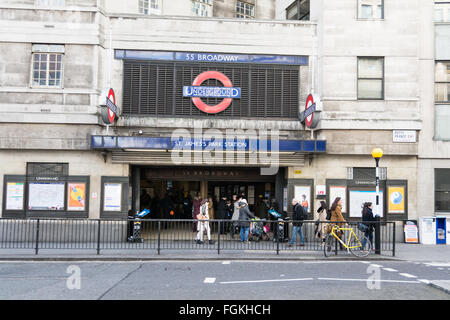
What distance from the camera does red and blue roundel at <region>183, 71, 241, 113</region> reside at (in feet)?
55.8

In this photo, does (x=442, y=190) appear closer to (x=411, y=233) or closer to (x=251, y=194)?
(x=411, y=233)

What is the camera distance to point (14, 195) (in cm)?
1612

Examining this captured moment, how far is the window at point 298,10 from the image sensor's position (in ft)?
61.5

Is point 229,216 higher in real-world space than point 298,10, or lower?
lower

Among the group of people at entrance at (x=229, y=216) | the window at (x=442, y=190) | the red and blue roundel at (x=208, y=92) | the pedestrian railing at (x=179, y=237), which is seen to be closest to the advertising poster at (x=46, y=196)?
the pedestrian railing at (x=179, y=237)

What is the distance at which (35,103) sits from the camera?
16.2 m

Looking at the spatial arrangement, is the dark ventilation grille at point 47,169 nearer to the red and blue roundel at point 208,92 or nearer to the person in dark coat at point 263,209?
the red and blue roundel at point 208,92

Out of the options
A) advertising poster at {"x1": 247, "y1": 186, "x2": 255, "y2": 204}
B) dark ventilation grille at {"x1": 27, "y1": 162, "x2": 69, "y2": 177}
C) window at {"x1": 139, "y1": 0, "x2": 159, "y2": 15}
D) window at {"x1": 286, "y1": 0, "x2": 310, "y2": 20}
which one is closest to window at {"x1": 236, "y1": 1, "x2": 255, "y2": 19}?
window at {"x1": 286, "y1": 0, "x2": 310, "y2": 20}

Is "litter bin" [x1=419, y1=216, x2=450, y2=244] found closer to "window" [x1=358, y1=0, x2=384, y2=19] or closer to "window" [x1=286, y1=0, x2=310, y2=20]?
"window" [x1=358, y1=0, x2=384, y2=19]

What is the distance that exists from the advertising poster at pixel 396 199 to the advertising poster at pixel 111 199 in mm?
10601

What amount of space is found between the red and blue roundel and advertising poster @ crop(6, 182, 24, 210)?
728cm

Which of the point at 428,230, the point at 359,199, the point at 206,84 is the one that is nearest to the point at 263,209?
the point at 359,199

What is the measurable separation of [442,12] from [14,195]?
1843 centimetres
